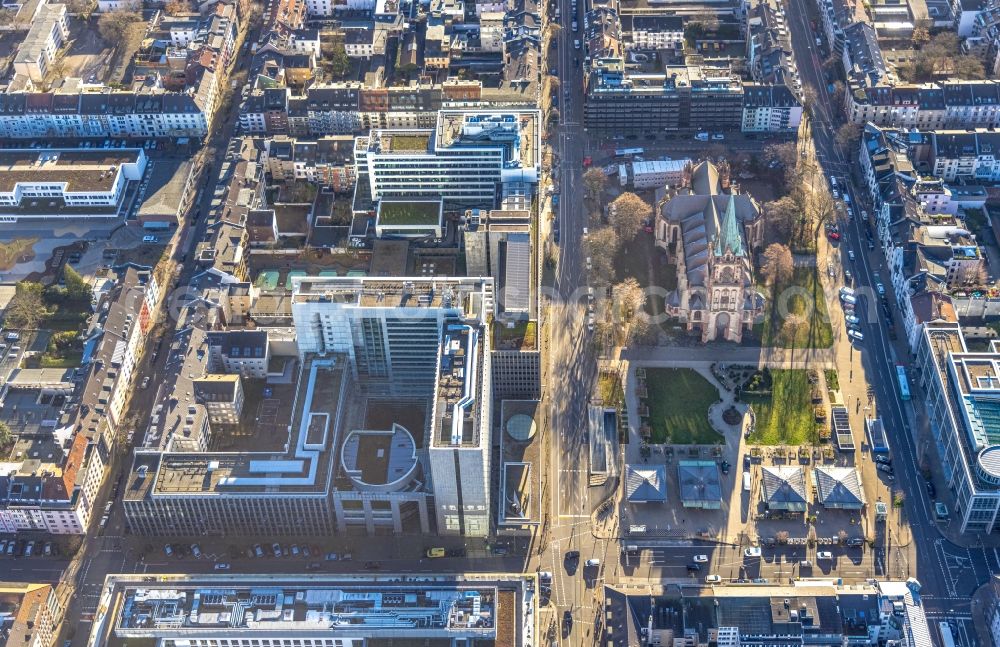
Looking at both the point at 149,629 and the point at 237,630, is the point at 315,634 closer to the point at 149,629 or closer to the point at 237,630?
the point at 237,630

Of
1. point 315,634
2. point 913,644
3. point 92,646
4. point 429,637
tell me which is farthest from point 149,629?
point 913,644

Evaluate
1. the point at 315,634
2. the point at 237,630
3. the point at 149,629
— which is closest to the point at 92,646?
the point at 149,629

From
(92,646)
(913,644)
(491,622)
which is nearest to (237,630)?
(92,646)

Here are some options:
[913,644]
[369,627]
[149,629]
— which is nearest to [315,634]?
[369,627]

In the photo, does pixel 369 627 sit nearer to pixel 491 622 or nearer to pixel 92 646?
pixel 491 622

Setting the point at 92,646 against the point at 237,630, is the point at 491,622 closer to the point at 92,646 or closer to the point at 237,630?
the point at 237,630

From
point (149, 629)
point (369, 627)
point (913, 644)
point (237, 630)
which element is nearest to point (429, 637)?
point (369, 627)
